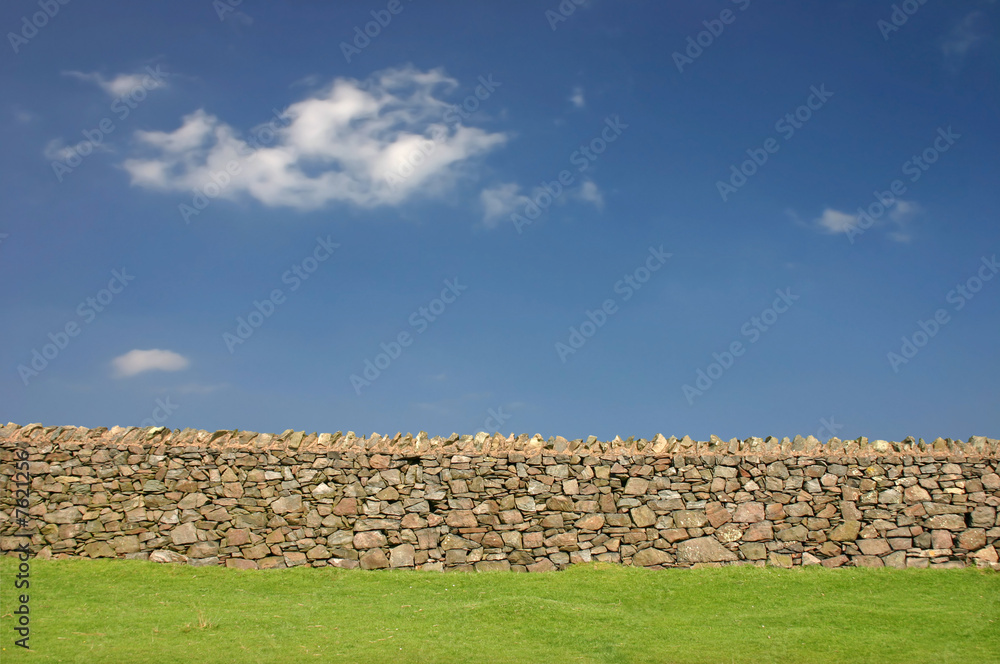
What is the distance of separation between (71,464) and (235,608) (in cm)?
618

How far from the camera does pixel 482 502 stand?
16172 mm

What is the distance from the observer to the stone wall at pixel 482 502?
16.1 meters

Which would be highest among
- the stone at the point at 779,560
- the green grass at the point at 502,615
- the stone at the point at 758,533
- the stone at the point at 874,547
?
the stone at the point at 758,533

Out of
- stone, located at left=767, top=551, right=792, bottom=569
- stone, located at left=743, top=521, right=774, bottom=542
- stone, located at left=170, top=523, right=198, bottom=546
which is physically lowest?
stone, located at left=767, top=551, right=792, bottom=569

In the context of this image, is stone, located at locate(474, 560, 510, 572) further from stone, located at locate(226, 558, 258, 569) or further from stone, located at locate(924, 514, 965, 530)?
stone, located at locate(924, 514, 965, 530)

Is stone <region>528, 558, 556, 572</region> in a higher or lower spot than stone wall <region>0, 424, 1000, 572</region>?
lower

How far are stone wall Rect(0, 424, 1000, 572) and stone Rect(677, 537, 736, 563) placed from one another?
0.03 meters

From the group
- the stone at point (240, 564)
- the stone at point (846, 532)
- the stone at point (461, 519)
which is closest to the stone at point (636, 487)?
the stone at point (461, 519)

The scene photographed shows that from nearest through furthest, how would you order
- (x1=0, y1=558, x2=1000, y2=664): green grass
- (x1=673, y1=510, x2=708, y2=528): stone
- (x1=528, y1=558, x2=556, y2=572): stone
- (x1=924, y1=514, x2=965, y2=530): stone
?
1. (x1=0, y1=558, x2=1000, y2=664): green grass
2. (x1=528, y1=558, x2=556, y2=572): stone
3. (x1=673, y1=510, x2=708, y2=528): stone
4. (x1=924, y1=514, x2=965, y2=530): stone

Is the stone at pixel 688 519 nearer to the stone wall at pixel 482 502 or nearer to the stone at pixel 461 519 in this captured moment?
the stone wall at pixel 482 502

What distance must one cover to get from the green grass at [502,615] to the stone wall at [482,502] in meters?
0.56

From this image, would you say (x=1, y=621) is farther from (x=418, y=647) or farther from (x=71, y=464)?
(x=418, y=647)

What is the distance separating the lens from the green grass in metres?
10.9

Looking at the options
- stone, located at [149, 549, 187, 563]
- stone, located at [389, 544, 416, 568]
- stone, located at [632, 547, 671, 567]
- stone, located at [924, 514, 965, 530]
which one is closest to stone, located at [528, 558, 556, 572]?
stone, located at [632, 547, 671, 567]
